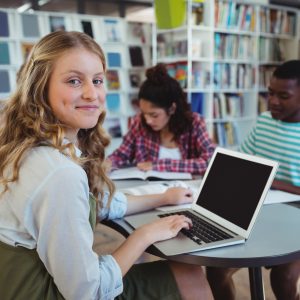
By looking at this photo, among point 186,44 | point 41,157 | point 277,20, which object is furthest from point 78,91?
point 277,20

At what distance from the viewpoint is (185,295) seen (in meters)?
1.03

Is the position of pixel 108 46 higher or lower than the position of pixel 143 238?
higher

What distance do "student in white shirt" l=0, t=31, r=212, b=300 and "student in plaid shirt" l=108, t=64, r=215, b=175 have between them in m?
1.11

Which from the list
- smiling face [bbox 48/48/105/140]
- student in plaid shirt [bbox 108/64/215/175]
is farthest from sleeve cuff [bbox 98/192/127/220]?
student in plaid shirt [bbox 108/64/215/175]

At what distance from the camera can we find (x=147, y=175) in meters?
1.77

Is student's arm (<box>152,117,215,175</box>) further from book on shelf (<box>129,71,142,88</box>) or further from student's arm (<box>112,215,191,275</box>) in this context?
book on shelf (<box>129,71,142,88</box>)

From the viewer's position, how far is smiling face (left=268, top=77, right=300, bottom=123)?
5.67 feet

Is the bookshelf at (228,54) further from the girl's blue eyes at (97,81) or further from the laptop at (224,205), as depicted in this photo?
the girl's blue eyes at (97,81)

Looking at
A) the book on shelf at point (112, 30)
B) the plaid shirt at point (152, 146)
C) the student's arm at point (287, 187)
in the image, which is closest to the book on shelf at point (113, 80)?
the book on shelf at point (112, 30)

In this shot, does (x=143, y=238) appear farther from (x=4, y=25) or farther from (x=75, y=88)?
(x=4, y=25)

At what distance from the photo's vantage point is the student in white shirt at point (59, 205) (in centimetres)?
84

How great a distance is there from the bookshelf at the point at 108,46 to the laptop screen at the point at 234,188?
3298 mm

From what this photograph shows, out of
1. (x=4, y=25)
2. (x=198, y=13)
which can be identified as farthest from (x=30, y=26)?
(x=198, y=13)

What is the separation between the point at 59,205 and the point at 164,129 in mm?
1487
